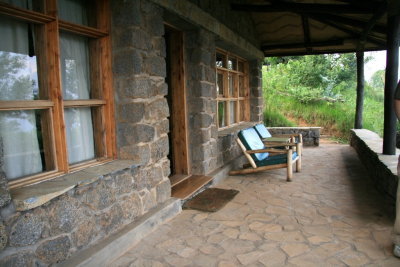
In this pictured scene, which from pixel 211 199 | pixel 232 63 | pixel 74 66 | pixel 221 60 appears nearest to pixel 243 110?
pixel 232 63

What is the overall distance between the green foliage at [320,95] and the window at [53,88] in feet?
26.4

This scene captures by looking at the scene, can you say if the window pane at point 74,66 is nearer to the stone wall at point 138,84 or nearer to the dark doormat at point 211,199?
the stone wall at point 138,84

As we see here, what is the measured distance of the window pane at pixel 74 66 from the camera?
92.8 inches

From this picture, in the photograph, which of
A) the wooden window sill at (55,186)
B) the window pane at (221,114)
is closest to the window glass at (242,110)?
the window pane at (221,114)

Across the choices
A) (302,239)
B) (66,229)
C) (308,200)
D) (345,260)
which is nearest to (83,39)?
(66,229)

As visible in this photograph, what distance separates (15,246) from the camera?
5.62 ft

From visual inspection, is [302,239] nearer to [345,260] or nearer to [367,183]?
[345,260]

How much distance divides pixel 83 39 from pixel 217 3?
272cm

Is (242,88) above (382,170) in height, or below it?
above

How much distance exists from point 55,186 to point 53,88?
695mm

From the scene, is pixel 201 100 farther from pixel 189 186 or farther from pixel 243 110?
pixel 243 110

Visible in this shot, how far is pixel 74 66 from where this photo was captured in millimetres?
2455

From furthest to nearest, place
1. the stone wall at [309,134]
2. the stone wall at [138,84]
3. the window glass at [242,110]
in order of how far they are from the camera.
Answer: the stone wall at [309,134] → the window glass at [242,110] → the stone wall at [138,84]

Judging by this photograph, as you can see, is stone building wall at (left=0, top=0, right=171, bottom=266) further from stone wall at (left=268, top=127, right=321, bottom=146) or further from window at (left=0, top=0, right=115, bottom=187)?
stone wall at (left=268, top=127, right=321, bottom=146)
